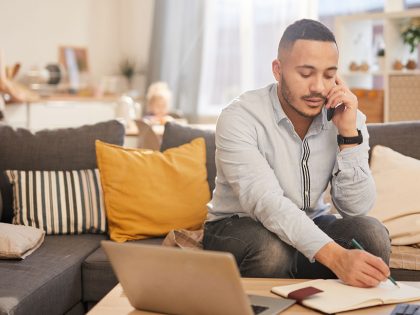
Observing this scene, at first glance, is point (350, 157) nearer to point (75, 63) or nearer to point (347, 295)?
point (347, 295)

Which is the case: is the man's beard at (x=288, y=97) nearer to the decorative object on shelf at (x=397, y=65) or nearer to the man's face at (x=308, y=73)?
the man's face at (x=308, y=73)

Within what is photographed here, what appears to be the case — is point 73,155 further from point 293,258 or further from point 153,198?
point 293,258

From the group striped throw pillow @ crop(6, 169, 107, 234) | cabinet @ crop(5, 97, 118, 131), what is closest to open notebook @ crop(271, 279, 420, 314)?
striped throw pillow @ crop(6, 169, 107, 234)

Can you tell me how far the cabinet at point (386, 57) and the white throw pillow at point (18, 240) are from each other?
104 inches

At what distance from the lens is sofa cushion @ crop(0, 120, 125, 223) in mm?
3117

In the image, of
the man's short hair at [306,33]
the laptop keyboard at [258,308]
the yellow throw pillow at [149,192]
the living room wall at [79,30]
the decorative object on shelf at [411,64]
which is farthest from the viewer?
the living room wall at [79,30]

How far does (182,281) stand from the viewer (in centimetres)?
157

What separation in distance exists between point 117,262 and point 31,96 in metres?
4.80

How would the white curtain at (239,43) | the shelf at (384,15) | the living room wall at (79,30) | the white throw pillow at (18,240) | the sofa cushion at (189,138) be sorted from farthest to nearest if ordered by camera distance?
1. the living room wall at (79,30)
2. the white curtain at (239,43)
3. the shelf at (384,15)
4. the sofa cushion at (189,138)
5. the white throw pillow at (18,240)

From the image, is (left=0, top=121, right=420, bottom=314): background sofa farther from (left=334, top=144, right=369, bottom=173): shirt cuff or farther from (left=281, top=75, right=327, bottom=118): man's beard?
(left=281, top=75, right=327, bottom=118): man's beard

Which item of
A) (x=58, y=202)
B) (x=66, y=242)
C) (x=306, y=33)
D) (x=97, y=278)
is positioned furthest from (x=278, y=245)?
(x=58, y=202)

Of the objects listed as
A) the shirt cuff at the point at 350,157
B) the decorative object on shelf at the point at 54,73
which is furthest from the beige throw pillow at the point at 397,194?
the decorative object on shelf at the point at 54,73

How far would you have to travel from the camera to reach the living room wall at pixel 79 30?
6.66m

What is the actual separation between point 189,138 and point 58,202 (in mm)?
591
